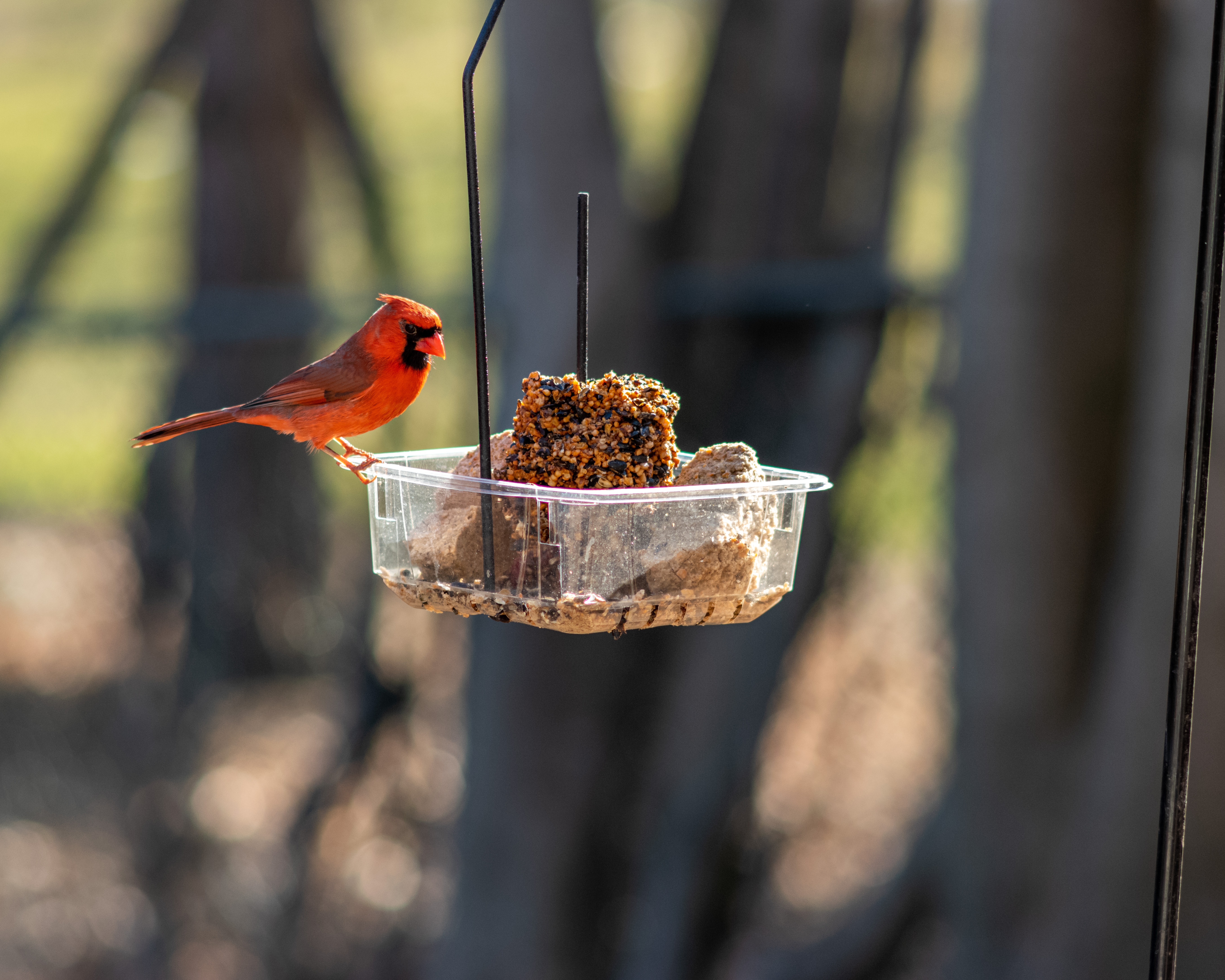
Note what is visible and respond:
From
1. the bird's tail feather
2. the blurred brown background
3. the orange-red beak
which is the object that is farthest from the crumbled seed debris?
the blurred brown background

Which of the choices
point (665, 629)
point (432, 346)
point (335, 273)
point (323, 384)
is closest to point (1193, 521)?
point (432, 346)

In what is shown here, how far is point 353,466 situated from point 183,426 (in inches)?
7.1

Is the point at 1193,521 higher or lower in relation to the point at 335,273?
lower

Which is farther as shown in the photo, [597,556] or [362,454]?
[362,454]

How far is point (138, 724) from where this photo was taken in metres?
3.48

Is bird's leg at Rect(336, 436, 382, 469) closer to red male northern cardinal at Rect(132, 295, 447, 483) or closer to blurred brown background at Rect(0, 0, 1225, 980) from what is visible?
red male northern cardinal at Rect(132, 295, 447, 483)

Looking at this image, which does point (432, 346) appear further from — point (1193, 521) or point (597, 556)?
point (1193, 521)

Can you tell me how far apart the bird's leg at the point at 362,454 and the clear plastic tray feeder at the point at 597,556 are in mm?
94

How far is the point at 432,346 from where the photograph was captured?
43.8 inches

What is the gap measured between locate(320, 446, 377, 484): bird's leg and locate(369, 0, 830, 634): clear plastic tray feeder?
10 cm

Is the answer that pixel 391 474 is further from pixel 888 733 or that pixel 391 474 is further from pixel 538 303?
pixel 888 733

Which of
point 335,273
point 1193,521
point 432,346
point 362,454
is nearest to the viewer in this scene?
point 1193,521

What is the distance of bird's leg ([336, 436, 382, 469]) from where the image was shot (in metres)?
1.17

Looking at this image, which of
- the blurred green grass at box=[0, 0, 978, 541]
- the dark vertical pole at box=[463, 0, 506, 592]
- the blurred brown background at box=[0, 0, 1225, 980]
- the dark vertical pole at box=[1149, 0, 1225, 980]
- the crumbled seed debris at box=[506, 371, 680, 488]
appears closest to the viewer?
the dark vertical pole at box=[1149, 0, 1225, 980]
